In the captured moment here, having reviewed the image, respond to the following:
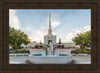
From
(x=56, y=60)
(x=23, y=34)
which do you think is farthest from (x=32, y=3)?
(x=23, y=34)

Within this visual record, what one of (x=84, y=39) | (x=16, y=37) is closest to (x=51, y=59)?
(x=16, y=37)

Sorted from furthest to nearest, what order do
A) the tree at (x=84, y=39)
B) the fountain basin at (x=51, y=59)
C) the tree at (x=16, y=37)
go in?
the tree at (x=84, y=39) → the tree at (x=16, y=37) → the fountain basin at (x=51, y=59)

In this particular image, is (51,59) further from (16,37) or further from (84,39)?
(84,39)

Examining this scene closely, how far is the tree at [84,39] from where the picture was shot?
8.71 metres

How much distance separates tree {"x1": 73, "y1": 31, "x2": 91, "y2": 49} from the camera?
871cm

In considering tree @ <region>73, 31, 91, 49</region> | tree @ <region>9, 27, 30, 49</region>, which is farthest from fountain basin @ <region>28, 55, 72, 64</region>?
tree @ <region>73, 31, 91, 49</region>

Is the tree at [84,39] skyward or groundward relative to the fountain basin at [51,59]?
skyward

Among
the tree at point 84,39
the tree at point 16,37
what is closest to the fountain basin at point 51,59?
the tree at point 16,37

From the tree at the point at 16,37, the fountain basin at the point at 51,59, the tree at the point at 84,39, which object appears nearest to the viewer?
the fountain basin at the point at 51,59

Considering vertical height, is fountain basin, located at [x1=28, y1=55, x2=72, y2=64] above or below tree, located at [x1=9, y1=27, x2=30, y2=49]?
below

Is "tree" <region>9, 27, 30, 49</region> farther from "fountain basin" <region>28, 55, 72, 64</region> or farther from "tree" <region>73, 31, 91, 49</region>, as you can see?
"tree" <region>73, 31, 91, 49</region>

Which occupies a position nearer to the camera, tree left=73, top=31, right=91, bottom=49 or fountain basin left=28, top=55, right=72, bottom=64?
fountain basin left=28, top=55, right=72, bottom=64

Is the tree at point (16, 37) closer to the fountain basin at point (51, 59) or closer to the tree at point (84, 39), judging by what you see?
the fountain basin at point (51, 59)
